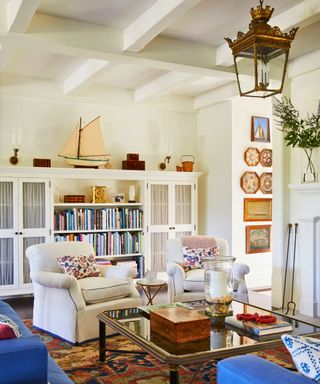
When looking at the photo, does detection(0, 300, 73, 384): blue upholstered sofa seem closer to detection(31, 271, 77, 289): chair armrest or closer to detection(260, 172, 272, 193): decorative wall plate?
detection(31, 271, 77, 289): chair armrest

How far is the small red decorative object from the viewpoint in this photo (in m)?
2.94

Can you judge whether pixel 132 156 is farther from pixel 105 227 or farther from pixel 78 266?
pixel 78 266

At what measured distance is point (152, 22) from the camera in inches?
148

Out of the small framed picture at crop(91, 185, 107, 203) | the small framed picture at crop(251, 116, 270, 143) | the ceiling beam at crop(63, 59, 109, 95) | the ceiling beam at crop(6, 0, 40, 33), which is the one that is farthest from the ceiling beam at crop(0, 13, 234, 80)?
the small framed picture at crop(91, 185, 107, 203)

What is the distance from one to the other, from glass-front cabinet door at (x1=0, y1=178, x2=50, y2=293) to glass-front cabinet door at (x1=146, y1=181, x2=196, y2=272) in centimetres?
153

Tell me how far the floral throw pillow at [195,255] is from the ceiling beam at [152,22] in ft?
7.49

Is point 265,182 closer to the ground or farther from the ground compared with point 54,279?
farther from the ground

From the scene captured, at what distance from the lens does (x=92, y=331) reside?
3.87m

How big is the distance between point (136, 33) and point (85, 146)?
7.24 ft

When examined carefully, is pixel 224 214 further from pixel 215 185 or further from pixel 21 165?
pixel 21 165

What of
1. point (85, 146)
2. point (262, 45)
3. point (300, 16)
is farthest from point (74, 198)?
point (262, 45)

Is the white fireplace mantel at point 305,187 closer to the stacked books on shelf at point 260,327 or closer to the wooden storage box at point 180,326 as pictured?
the stacked books on shelf at point 260,327

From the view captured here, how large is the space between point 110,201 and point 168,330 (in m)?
3.94

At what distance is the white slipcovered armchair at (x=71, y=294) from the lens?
3.80m
